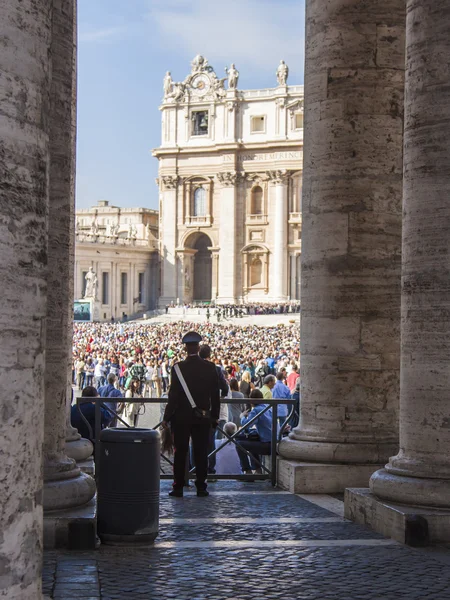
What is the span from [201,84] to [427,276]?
7339 centimetres

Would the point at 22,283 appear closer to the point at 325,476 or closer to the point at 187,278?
the point at 325,476

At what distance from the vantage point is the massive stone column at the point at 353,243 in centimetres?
891

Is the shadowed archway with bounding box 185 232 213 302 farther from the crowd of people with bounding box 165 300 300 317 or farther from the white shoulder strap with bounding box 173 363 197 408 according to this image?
the white shoulder strap with bounding box 173 363 197 408

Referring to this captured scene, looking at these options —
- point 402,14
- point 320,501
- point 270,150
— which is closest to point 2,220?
point 320,501

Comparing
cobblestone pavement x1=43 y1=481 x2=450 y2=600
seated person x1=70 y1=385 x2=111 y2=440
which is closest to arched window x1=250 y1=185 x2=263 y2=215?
seated person x1=70 y1=385 x2=111 y2=440

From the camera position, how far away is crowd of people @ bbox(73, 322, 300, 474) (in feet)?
34.7

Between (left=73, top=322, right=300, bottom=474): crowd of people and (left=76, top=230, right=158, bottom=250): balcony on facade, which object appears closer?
(left=73, top=322, right=300, bottom=474): crowd of people

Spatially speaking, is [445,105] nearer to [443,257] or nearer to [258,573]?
[443,257]

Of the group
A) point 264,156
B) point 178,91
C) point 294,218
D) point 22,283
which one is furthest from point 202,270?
point 22,283

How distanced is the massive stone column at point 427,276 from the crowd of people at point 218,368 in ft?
9.54

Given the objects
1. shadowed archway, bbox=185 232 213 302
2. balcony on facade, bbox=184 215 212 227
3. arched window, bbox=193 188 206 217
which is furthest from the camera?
shadowed archway, bbox=185 232 213 302

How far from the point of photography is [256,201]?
255 feet

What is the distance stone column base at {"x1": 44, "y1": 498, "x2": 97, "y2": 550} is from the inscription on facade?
227ft

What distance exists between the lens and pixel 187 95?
78.1m
